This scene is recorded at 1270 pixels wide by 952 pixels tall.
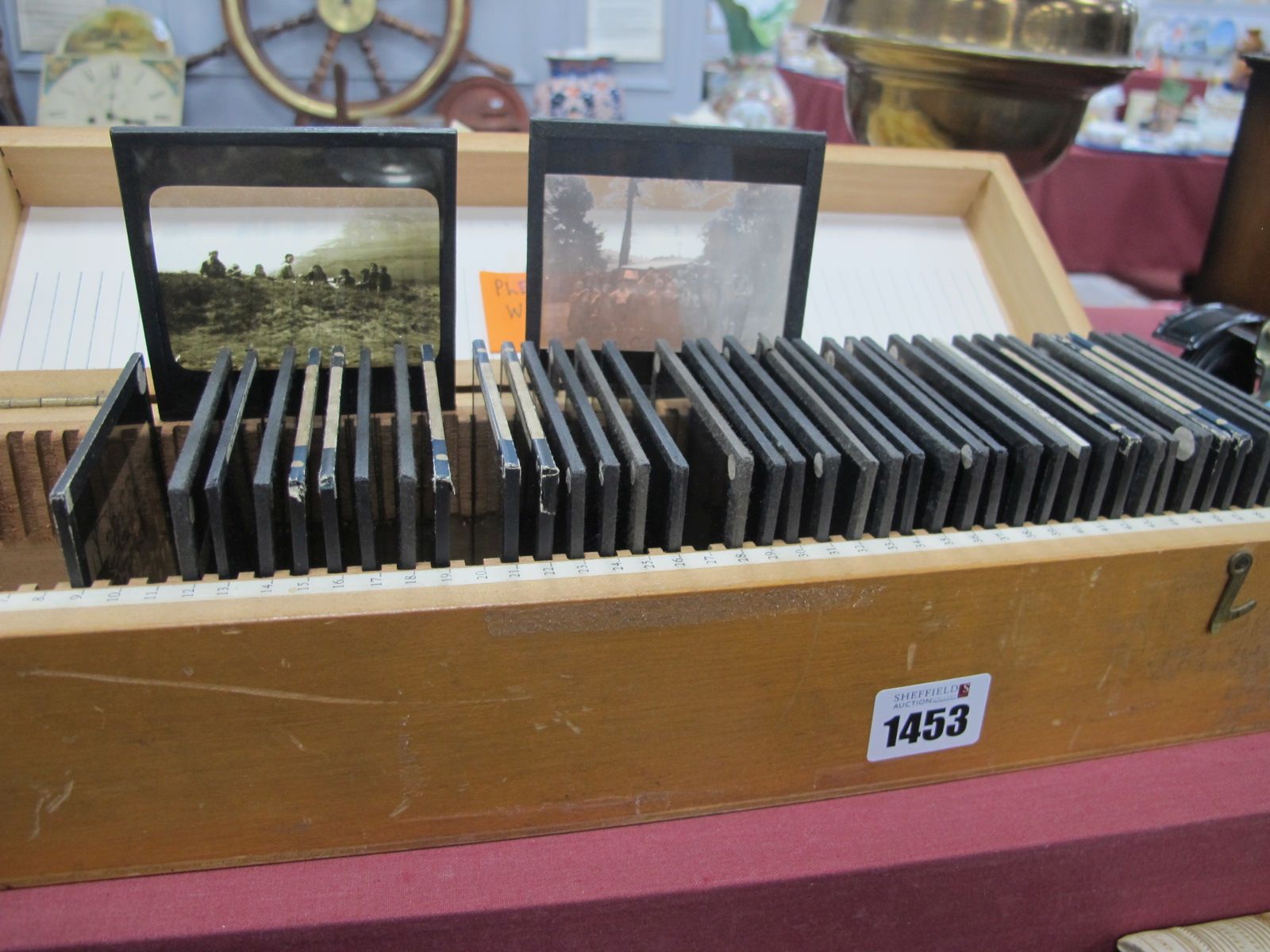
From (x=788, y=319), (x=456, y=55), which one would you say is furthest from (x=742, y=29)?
(x=788, y=319)

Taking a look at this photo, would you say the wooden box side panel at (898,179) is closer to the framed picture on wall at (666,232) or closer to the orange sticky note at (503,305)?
the framed picture on wall at (666,232)

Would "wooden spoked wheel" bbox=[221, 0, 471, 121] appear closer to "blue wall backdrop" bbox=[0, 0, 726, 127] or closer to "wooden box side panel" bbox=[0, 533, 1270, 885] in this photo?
"blue wall backdrop" bbox=[0, 0, 726, 127]

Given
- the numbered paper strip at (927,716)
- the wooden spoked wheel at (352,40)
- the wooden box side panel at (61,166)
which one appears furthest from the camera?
the wooden spoked wheel at (352,40)

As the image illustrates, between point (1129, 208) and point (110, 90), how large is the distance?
11.3 feet

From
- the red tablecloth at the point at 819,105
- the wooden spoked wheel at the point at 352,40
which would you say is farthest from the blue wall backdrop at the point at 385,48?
the red tablecloth at the point at 819,105

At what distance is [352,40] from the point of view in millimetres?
3551

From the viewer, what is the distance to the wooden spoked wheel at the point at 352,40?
3.44 m

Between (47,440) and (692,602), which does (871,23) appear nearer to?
(692,602)

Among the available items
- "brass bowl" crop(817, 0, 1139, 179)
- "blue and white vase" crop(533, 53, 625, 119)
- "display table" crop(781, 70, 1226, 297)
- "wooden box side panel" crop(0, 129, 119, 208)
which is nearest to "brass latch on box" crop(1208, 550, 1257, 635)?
"brass bowl" crop(817, 0, 1139, 179)

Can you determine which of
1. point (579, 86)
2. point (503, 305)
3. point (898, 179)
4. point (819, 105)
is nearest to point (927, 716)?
point (503, 305)

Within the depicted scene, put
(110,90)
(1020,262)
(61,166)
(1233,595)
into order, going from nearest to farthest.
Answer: (1233,595)
(61,166)
(1020,262)
(110,90)

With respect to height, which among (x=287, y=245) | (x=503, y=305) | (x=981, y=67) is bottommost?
(x=503, y=305)

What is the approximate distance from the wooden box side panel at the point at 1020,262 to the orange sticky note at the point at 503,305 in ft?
2.00

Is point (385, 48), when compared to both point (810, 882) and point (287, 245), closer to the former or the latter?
point (287, 245)
